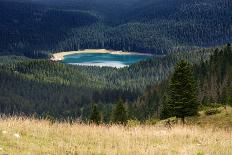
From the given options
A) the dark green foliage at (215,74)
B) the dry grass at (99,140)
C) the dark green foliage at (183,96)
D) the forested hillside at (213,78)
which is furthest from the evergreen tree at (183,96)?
the dark green foliage at (215,74)

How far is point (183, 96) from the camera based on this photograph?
142 ft

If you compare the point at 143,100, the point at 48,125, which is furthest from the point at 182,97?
the point at 143,100

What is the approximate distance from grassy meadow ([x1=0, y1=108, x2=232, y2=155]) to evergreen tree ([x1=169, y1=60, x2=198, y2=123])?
881 inches

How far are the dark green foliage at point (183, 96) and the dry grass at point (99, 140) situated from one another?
2237cm

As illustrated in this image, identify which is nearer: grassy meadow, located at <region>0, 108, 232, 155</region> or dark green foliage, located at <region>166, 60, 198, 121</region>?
grassy meadow, located at <region>0, 108, 232, 155</region>

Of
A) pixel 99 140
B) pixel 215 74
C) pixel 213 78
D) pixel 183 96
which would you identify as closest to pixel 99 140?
pixel 99 140

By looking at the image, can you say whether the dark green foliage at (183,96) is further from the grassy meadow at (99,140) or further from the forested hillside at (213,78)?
the forested hillside at (213,78)

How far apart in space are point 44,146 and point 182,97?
2972 centimetres

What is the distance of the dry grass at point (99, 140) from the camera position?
48.7 feet

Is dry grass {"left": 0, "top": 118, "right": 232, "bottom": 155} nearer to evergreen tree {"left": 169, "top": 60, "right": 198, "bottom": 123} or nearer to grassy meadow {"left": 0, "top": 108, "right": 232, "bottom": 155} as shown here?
grassy meadow {"left": 0, "top": 108, "right": 232, "bottom": 155}

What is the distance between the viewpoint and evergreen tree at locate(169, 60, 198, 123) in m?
42.5

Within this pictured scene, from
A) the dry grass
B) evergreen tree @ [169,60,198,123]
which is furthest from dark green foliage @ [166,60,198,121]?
the dry grass

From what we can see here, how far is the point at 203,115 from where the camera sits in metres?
43.2

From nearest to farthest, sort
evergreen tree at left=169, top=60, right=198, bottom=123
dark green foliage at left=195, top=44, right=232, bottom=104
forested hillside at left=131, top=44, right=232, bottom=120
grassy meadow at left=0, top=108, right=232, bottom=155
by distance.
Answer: grassy meadow at left=0, top=108, right=232, bottom=155, evergreen tree at left=169, top=60, right=198, bottom=123, forested hillside at left=131, top=44, right=232, bottom=120, dark green foliage at left=195, top=44, right=232, bottom=104
